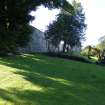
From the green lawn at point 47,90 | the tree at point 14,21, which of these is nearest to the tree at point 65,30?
the tree at point 14,21

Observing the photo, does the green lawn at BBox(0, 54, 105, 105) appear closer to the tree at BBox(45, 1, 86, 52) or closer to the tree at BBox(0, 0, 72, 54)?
the tree at BBox(0, 0, 72, 54)

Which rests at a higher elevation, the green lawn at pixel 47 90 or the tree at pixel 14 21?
the tree at pixel 14 21

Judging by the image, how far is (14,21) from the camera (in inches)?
1499

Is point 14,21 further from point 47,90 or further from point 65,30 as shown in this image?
point 65,30

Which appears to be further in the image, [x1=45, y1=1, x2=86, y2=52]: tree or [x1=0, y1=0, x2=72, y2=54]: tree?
[x1=45, y1=1, x2=86, y2=52]: tree

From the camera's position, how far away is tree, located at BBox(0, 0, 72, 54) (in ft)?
115

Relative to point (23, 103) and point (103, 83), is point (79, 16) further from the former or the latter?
point (23, 103)

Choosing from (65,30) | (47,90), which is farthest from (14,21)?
(65,30)

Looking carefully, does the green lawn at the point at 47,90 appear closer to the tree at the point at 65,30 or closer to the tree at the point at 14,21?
the tree at the point at 14,21

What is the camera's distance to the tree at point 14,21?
115 ft

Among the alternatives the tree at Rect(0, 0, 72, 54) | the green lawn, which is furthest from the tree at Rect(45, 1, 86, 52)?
the green lawn

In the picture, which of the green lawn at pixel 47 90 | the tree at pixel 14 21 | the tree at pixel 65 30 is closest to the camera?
the green lawn at pixel 47 90

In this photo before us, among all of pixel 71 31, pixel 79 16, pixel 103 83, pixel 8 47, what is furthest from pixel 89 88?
pixel 79 16

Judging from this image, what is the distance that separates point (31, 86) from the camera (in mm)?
17047
